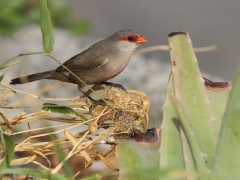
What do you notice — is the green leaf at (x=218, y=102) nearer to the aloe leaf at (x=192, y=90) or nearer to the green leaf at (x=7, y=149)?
the aloe leaf at (x=192, y=90)

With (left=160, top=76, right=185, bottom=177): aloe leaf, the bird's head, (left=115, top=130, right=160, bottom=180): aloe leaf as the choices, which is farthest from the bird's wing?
(left=160, top=76, right=185, bottom=177): aloe leaf

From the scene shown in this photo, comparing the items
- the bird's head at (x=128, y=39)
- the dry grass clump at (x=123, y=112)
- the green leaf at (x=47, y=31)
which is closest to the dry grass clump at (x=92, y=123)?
the dry grass clump at (x=123, y=112)

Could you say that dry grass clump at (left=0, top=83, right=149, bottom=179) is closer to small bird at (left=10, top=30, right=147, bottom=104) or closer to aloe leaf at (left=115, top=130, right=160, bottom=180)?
aloe leaf at (left=115, top=130, right=160, bottom=180)

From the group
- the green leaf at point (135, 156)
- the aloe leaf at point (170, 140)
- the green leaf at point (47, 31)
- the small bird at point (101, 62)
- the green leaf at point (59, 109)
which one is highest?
the green leaf at point (47, 31)

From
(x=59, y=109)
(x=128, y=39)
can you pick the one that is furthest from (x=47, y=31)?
(x=128, y=39)

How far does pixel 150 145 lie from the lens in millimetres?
1209

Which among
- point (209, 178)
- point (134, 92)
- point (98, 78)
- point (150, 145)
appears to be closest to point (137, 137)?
point (150, 145)

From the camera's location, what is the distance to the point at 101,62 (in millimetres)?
2201

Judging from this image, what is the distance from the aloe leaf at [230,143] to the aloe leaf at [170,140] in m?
0.10

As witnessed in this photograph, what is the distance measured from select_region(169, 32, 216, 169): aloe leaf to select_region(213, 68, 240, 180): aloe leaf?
0.06m

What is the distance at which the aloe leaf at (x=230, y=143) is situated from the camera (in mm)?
940

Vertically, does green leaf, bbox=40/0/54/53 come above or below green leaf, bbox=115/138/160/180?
above

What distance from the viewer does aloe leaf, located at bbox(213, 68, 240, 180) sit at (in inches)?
37.0

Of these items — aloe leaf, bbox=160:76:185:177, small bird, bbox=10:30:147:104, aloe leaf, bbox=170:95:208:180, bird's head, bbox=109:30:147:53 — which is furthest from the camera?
bird's head, bbox=109:30:147:53
